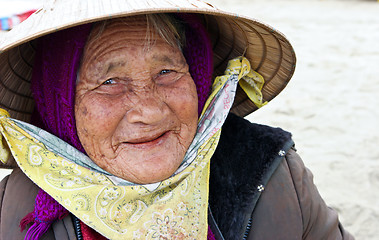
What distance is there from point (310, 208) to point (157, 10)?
94cm

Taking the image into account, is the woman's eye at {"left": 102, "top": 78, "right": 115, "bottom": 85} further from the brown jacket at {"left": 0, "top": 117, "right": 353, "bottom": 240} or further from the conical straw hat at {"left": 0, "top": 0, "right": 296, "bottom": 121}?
the brown jacket at {"left": 0, "top": 117, "right": 353, "bottom": 240}

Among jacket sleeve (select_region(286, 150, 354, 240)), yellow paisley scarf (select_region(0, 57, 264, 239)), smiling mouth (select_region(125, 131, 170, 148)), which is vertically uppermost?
smiling mouth (select_region(125, 131, 170, 148))

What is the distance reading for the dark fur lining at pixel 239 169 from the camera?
1694 millimetres

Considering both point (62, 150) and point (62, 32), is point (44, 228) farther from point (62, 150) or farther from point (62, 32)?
point (62, 32)

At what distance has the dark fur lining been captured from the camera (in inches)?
66.7

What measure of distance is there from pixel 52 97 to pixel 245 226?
806 mm

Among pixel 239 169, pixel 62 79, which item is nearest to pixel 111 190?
pixel 62 79

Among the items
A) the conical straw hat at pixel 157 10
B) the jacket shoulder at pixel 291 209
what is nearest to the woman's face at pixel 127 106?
the conical straw hat at pixel 157 10

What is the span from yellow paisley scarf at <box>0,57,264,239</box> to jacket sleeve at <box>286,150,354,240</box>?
347mm

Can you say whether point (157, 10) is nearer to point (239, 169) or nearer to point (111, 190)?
point (111, 190)

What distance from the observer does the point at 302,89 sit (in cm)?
483

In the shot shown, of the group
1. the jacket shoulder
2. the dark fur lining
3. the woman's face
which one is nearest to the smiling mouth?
the woman's face

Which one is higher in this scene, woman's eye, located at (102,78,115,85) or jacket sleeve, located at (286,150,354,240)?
woman's eye, located at (102,78,115,85)

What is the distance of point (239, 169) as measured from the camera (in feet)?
5.82
